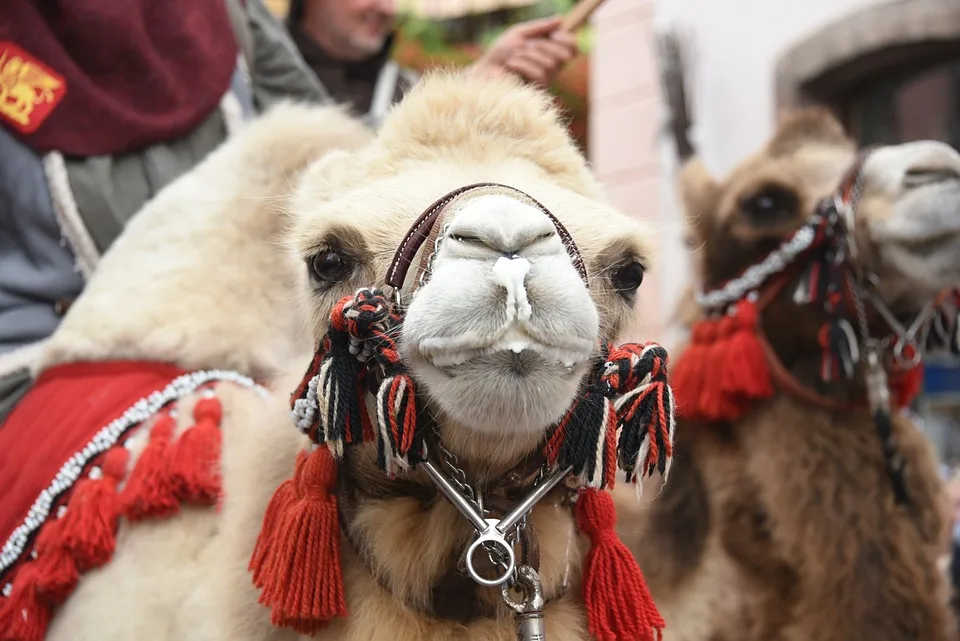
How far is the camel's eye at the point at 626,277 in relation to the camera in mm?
1408

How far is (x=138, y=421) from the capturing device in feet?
5.73

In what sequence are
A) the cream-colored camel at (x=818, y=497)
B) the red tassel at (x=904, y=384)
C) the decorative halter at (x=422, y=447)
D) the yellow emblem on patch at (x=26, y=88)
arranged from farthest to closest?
the red tassel at (x=904, y=384)
the cream-colored camel at (x=818, y=497)
the yellow emblem on patch at (x=26, y=88)
the decorative halter at (x=422, y=447)

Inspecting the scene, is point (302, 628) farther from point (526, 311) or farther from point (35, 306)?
point (35, 306)

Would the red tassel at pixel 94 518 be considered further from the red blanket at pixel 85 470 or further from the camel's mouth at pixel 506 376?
the camel's mouth at pixel 506 376

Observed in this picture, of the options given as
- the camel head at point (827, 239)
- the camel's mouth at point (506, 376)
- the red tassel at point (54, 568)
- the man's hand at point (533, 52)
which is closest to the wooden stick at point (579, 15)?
the man's hand at point (533, 52)

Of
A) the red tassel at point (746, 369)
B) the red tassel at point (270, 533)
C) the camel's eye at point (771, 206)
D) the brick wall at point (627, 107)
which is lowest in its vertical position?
the brick wall at point (627, 107)

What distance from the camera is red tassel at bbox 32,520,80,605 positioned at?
1.59m

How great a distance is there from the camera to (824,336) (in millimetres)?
2520

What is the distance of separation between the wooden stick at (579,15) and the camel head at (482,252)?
1.78ft

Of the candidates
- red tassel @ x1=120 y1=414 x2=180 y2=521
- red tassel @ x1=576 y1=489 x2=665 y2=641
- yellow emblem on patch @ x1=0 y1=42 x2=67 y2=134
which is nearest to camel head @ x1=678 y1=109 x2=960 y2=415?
red tassel @ x1=576 y1=489 x2=665 y2=641

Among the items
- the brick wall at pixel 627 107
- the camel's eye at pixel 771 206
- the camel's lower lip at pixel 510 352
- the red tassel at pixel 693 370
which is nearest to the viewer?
the camel's lower lip at pixel 510 352

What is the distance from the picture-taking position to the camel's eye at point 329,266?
4.51ft

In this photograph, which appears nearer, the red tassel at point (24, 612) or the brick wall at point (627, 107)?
the red tassel at point (24, 612)

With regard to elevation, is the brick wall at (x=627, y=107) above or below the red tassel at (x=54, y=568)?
below
